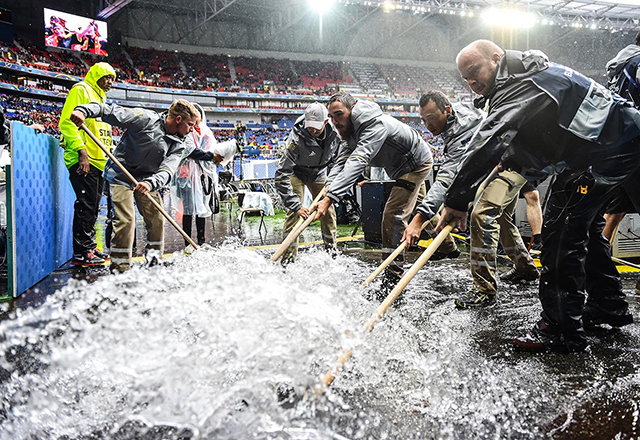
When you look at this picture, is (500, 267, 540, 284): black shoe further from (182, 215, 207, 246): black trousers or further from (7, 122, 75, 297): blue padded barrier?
(7, 122, 75, 297): blue padded barrier

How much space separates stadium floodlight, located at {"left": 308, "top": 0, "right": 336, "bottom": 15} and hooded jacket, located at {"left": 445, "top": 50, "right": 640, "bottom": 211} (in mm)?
33299

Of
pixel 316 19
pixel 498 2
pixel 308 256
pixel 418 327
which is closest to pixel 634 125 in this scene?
pixel 418 327

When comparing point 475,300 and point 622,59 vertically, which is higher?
point 622,59

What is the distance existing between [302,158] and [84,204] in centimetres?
282

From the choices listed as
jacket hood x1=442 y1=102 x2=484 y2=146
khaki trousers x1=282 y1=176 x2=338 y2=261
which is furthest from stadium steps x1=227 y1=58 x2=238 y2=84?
jacket hood x1=442 y1=102 x2=484 y2=146

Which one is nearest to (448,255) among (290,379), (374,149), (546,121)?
(374,149)

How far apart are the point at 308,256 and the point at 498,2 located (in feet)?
111

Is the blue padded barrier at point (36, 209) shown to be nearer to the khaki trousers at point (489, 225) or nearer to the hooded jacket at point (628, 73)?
the khaki trousers at point (489, 225)

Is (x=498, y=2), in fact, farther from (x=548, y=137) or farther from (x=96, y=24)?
(x=548, y=137)

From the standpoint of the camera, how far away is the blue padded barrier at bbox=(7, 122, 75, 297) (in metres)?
3.81

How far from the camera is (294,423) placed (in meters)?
1.54

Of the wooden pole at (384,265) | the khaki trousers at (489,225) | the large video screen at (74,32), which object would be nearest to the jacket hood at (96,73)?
the wooden pole at (384,265)

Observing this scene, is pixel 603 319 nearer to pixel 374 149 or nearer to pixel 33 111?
pixel 374 149

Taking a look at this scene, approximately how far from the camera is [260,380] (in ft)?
5.51
